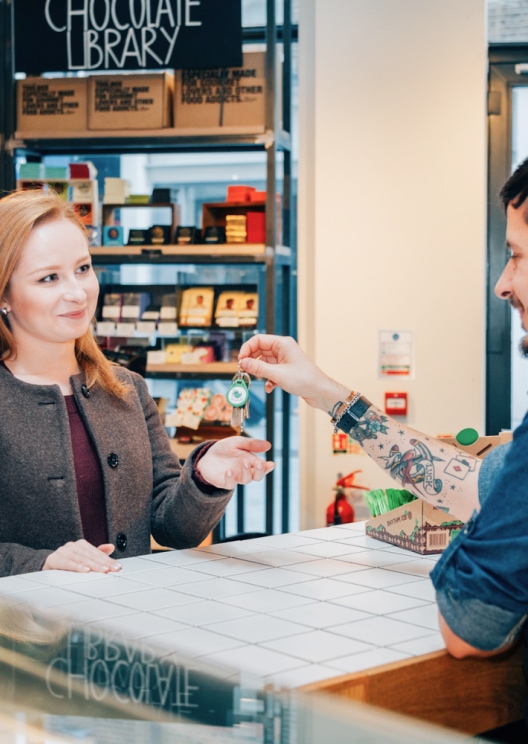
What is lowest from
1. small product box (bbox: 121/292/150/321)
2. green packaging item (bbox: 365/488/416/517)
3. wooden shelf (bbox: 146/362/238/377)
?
green packaging item (bbox: 365/488/416/517)

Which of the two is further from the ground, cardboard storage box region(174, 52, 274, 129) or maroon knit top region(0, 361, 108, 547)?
cardboard storage box region(174, 52, 274, 129)

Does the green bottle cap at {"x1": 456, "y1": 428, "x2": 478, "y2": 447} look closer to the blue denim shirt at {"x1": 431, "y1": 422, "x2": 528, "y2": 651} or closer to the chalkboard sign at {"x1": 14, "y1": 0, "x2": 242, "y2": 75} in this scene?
the blue denim shirt at {"x1": 431, "y1": 422, "x2": 528, "y2": 651}

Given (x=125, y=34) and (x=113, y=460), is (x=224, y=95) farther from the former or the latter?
(x=113, y=460)

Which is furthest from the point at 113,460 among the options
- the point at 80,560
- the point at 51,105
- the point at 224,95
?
the point at 51,105

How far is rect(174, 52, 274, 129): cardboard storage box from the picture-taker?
449 centimetres

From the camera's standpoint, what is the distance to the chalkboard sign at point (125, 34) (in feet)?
14.6

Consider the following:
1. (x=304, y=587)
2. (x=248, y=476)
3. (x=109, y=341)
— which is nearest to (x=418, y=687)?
(x=304, y=587)

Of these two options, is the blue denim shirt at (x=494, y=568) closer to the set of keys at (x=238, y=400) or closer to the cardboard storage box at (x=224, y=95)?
the set of keys at (x=238, y=400)

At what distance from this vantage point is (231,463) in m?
2.16

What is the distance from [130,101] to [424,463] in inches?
127

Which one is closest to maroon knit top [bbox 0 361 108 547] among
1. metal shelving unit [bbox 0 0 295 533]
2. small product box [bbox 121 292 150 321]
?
metal shelving unit [bbox 0 0 295 533]

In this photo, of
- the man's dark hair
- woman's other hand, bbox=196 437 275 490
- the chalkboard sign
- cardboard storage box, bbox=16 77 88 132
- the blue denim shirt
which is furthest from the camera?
cardboard storage box, bbox=16 77 88 132

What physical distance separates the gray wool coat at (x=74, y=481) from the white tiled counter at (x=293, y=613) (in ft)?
0.87

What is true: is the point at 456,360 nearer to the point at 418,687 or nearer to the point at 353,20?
the point at 353,20
